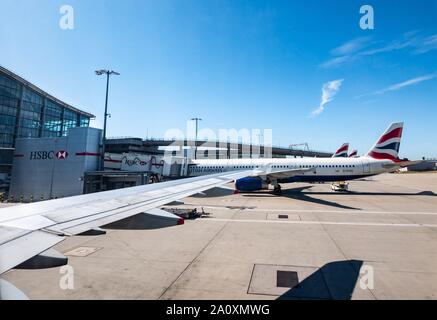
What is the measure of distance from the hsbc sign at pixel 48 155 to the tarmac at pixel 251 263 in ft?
83.3

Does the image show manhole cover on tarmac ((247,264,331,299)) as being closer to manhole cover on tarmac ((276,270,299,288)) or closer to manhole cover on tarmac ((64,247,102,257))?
manhole cover on tarmac ((276,270,299,288))

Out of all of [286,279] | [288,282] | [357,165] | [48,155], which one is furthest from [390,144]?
[48,155]

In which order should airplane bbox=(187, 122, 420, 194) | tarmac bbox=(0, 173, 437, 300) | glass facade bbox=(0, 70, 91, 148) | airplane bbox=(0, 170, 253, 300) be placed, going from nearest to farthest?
airplane bbox=(0, 170, 253, 300) → tarmac bbox=(0, 173, 437, 300) → airplane bbox=(187, 122, 420, 194) → glass facade bbox=(0, 70, 91, 148)

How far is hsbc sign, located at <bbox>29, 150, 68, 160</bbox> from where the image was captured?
3321 cm

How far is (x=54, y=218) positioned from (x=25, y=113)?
83757mm

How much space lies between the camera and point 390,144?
29.4 metres

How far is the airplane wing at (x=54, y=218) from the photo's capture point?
9.01 feet

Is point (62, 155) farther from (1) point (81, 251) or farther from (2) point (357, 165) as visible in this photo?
(2) point (357, 165)

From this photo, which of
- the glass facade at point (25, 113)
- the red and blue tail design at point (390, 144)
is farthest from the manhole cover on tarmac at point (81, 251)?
the glass facade at point (25, 113)

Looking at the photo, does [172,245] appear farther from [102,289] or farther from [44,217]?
[44,217]

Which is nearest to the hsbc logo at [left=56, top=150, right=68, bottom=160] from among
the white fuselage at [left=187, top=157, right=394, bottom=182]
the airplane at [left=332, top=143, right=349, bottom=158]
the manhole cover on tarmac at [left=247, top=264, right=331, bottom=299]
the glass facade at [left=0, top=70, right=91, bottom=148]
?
the white fuselage at [left=187, top=157, right=394, bottom=182]
